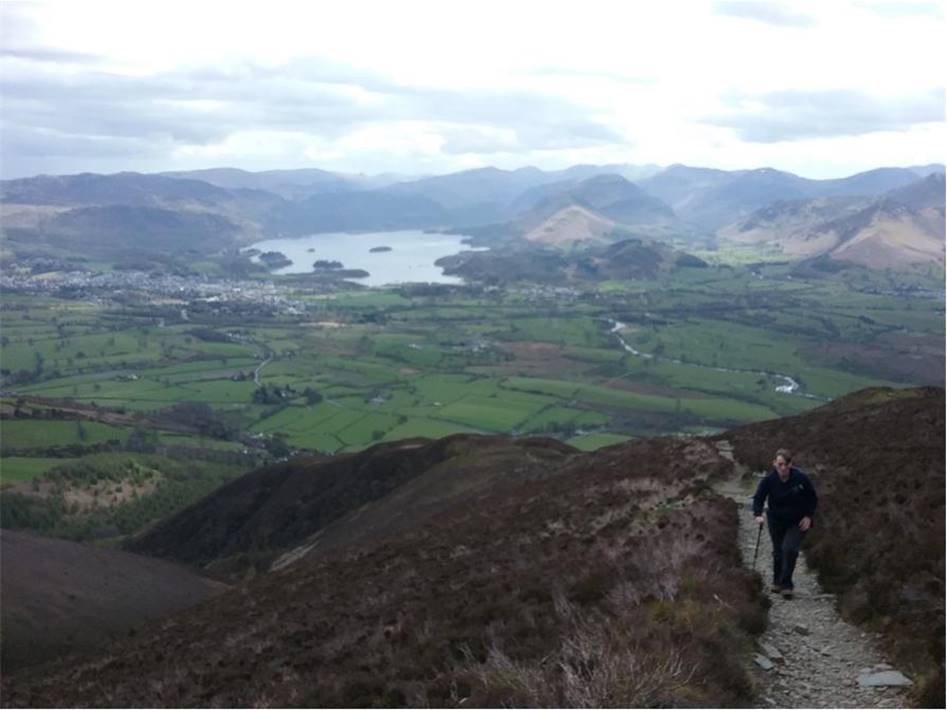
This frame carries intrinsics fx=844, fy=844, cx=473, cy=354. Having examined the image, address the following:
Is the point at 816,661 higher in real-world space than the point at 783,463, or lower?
lower

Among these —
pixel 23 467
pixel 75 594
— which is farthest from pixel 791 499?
pixel 23 467

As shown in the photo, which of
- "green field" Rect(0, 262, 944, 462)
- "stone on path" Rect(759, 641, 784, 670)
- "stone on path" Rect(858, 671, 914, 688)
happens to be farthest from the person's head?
"green field" Rect(0, 262, 944, 462)

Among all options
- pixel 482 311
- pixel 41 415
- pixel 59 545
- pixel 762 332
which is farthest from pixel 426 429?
pixel 482 311

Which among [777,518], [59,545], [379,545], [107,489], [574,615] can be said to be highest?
[777,518]

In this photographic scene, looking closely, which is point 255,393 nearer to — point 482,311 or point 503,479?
point 503,479

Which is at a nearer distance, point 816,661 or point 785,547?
point 816,661

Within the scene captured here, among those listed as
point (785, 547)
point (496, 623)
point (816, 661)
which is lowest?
point (496, 623)

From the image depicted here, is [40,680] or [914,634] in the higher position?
[914,634]

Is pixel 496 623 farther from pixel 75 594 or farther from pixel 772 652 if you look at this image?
pixel 75 594
